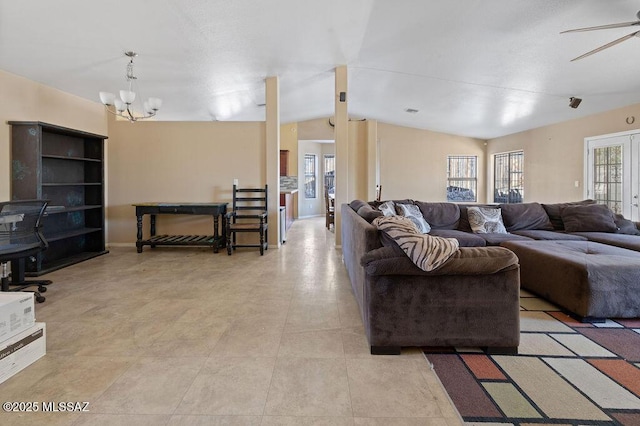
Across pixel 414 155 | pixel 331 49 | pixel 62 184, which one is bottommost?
pixel 62 184

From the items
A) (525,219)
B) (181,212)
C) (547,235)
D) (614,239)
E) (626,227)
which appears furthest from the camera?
(181,212)

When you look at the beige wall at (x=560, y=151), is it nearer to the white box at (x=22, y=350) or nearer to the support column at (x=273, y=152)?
the support column at (x=273, y=152)

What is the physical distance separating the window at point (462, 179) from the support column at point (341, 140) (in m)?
5.43

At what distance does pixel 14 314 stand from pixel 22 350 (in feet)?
0.73

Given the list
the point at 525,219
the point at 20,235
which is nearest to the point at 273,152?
the point at 20,235

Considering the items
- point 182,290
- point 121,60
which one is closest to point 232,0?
point 121,60

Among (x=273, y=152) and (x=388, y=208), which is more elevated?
(x=273, y=152)

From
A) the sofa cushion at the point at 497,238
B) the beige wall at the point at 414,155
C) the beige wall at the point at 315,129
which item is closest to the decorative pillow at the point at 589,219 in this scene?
the sofa cushion at the point at 497,238

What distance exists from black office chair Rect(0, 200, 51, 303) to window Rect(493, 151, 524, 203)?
9597 millimetres

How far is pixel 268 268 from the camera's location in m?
4.34

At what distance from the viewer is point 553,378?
5.89 feet

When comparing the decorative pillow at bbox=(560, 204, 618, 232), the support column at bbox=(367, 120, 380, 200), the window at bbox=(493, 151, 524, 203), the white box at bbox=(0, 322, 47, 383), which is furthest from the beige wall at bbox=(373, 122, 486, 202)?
the white box at bbox=(0, 322, 47, 383)

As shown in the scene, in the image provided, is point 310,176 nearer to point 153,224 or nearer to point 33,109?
point 153,224

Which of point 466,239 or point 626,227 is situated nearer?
point 466,239
